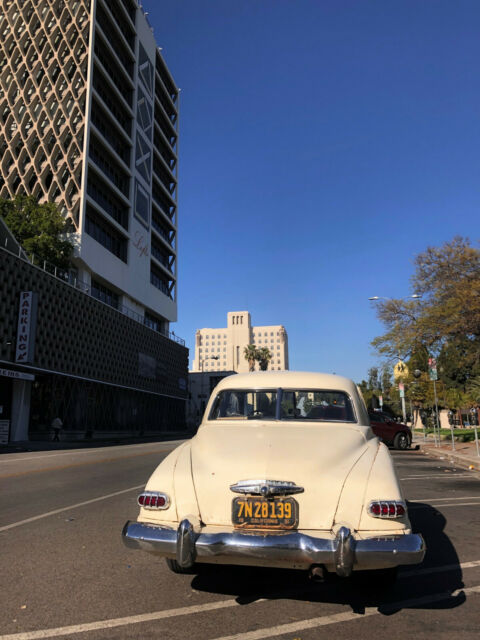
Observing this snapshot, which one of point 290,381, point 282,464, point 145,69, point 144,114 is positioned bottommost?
point 282,464

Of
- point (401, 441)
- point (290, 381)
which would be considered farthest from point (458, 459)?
point (290, 381)

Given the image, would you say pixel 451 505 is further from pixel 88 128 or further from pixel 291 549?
pixel 88 128

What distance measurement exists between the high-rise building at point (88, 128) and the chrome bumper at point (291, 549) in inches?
1572

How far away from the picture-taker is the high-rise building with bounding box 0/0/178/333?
43250 mm

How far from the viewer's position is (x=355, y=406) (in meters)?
5.02

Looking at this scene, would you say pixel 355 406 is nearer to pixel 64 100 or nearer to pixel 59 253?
pixel 59 253

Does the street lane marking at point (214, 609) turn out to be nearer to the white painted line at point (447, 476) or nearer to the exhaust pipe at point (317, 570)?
the exhaust pipe at point (317, 570)

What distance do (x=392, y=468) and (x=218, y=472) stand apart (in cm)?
144

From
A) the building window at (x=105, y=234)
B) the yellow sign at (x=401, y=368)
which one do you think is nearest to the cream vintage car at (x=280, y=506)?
the yellow sign at (x=401, y=368)

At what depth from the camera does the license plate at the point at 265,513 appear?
11.5ft

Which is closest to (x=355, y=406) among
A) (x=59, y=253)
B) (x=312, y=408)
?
(x=312, y=408)

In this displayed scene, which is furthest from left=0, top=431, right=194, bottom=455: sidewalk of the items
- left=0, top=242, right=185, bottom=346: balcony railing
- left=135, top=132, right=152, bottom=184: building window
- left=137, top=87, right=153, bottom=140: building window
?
left=137, top=87, right=153, bottom=140: building window

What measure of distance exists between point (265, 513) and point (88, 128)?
4596 centimetres

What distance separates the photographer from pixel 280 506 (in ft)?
11.6
